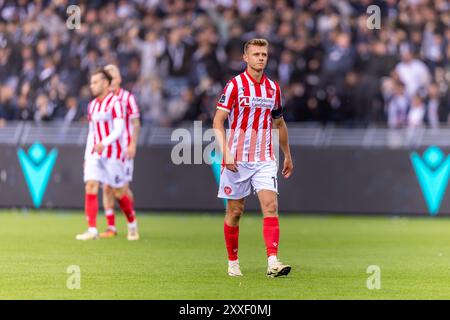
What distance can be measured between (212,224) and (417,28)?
5.52m

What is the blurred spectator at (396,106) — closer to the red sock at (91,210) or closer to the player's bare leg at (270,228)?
the red sock at (91,210)

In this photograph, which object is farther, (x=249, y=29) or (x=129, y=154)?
(x=249, y=29)

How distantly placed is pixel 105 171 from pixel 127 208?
598mm

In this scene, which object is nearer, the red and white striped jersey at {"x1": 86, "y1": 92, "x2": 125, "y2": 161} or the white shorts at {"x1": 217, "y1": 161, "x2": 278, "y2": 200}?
the white shorts at {"x1": 217, "y1": 161, "x2": 278, "y2": 200}

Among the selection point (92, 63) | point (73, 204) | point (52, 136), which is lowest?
point (73, 204)

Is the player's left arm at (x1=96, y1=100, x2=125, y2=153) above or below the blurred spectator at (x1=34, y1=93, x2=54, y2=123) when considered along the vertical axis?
above

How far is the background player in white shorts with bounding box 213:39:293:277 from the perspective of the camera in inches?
402

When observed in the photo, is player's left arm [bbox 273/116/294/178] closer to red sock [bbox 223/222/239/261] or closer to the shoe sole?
red sock [bbox 223/222/239/261]

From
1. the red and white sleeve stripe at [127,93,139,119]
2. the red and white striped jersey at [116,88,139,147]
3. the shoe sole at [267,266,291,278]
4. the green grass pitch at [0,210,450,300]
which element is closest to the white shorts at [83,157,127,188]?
the red and white striped jersey at [116,88,139,147]
